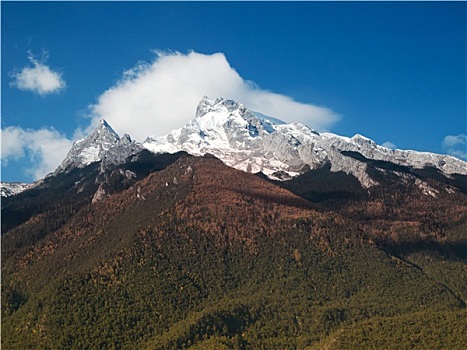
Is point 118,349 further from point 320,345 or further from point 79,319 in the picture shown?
point 320,345

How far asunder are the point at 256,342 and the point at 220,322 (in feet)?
39.0

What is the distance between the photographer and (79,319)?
642ft

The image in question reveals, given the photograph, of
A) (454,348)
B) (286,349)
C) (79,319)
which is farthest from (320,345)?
(79,319)

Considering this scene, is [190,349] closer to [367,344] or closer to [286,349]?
[286,349]

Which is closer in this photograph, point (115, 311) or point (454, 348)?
point (454, 348)

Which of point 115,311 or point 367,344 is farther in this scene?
point 115,311

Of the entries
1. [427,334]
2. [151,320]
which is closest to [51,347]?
[151,320]

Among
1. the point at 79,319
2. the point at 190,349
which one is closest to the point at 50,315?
the point at 79,319

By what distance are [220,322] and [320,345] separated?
2951 cm

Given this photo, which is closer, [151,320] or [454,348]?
[454,348]

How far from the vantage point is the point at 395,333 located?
19138 centimetres

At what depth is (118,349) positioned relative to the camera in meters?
186

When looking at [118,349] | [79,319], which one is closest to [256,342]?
[118,349]

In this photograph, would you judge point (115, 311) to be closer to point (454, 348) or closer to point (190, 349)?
point (190, 349)
